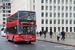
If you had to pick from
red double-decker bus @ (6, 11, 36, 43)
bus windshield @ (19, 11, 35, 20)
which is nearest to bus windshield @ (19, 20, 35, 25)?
red double-decker bus @ (6, 11, 36, 43)

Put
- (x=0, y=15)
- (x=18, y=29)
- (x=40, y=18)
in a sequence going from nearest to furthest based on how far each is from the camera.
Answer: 1. (x=18, y=29)
2. (x=40, y=18)
3. (x=0, y=15)

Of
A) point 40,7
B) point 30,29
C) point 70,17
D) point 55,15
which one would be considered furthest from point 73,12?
point 30,29

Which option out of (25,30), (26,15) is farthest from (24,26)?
(26,15)

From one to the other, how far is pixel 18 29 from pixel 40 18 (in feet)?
167

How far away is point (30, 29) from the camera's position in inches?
860

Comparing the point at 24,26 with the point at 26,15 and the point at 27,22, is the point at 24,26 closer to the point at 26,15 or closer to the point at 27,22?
the point at 27,22

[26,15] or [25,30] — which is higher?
[26,15]

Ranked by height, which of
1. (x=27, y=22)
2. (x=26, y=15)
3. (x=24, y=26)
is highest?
(x=26, y=15)

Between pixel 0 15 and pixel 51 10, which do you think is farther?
pixel 0 15

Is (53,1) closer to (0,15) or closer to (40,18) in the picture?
(40,18)

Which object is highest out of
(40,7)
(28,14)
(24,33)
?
(40,7)

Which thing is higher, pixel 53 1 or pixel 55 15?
pixel 53 1

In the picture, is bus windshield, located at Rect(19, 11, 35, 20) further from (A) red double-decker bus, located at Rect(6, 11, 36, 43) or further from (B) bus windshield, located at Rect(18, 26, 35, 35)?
(B) bus windshield, located at Rect(18, 26, 35, 35)

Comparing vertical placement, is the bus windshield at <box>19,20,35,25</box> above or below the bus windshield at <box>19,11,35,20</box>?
below
